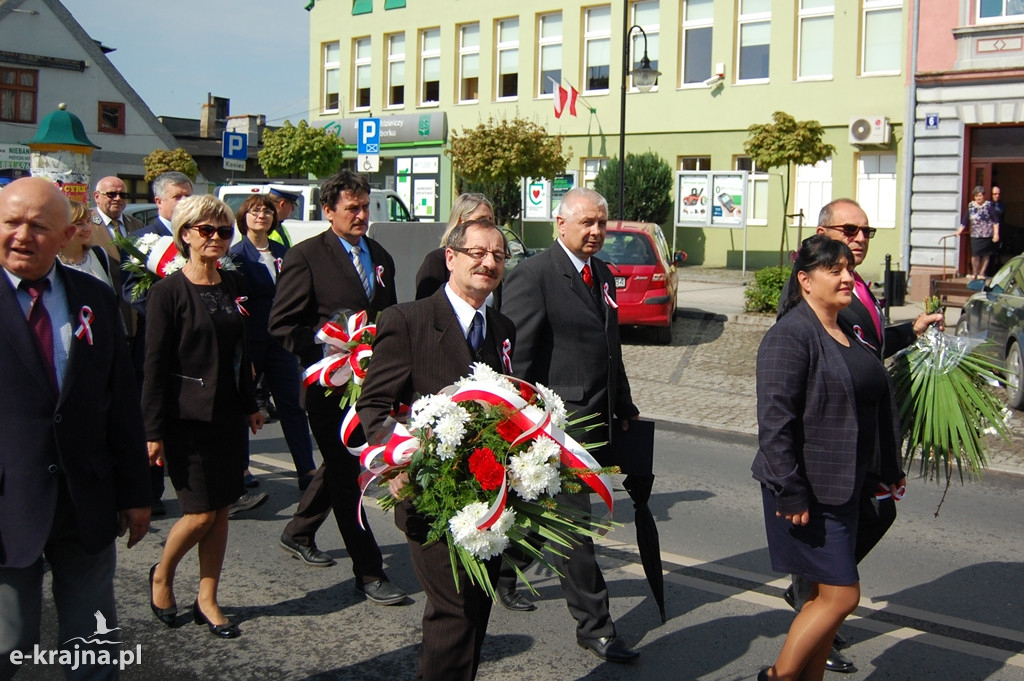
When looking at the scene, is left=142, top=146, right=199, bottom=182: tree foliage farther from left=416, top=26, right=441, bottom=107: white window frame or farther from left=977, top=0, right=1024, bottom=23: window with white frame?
left=977, top=0, right=1024, bottom=23: window with white frame

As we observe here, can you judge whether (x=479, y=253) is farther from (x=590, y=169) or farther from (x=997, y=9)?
(x=590, y=169)

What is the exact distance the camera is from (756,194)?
28234 millimetres

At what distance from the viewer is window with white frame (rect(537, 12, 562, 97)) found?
107 ft

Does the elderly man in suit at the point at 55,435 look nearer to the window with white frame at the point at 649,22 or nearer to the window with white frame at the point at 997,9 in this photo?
the window with white frame at the point at 997,9

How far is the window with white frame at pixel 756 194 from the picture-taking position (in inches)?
1104

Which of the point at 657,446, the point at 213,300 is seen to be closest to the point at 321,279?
the point at 213,300

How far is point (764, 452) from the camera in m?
4.06

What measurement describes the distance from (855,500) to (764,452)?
40cm

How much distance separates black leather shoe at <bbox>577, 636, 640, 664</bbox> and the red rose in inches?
69.5

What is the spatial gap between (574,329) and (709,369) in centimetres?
919

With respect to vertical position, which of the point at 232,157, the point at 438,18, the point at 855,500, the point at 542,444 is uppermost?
the point at 438,18

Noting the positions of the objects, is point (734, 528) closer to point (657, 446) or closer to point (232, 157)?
point (657, 446)

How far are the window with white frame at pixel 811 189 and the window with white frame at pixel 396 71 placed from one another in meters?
15.6

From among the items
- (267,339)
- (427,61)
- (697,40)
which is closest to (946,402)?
(267,339)
